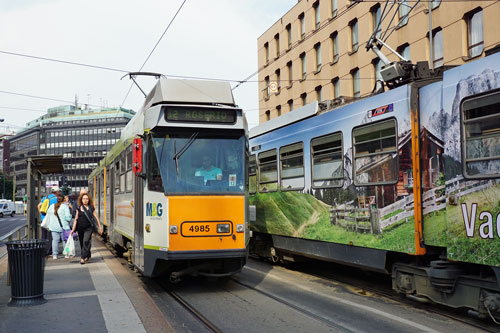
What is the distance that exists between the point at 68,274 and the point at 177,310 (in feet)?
12.0

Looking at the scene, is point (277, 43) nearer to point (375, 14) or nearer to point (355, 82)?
point (355, 82)

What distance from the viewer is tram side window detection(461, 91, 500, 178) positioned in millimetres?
5574

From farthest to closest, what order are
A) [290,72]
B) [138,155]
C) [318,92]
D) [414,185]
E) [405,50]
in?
[290,72]
[318,92]
[405,50]
[138,155]
[414,185]

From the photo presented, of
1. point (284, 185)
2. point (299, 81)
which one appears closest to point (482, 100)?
point (284, 185)

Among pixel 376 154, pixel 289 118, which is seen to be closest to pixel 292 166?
pixel 289 118

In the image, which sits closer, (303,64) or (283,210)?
(283,210)

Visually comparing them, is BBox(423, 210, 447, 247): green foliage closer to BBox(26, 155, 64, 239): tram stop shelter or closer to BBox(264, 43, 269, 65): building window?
BBox(26, 155, 64, 239): tram stop shelter

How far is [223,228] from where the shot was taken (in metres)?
7.91

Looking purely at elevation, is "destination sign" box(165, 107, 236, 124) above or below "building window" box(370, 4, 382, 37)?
below

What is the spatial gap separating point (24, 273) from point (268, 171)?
19.3 feet

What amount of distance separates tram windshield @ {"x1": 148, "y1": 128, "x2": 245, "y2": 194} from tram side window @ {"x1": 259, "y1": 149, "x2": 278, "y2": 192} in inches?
117

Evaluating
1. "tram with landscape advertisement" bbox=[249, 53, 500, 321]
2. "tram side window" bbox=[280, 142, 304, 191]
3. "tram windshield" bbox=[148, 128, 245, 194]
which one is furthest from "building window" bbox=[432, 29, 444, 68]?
"tram windshield" bbox=[148, 128, 245, 194]

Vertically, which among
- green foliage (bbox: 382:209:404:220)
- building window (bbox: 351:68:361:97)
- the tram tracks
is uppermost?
building window (bbox: 351:68:361:97)

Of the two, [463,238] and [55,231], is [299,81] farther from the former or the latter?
[463,238]
